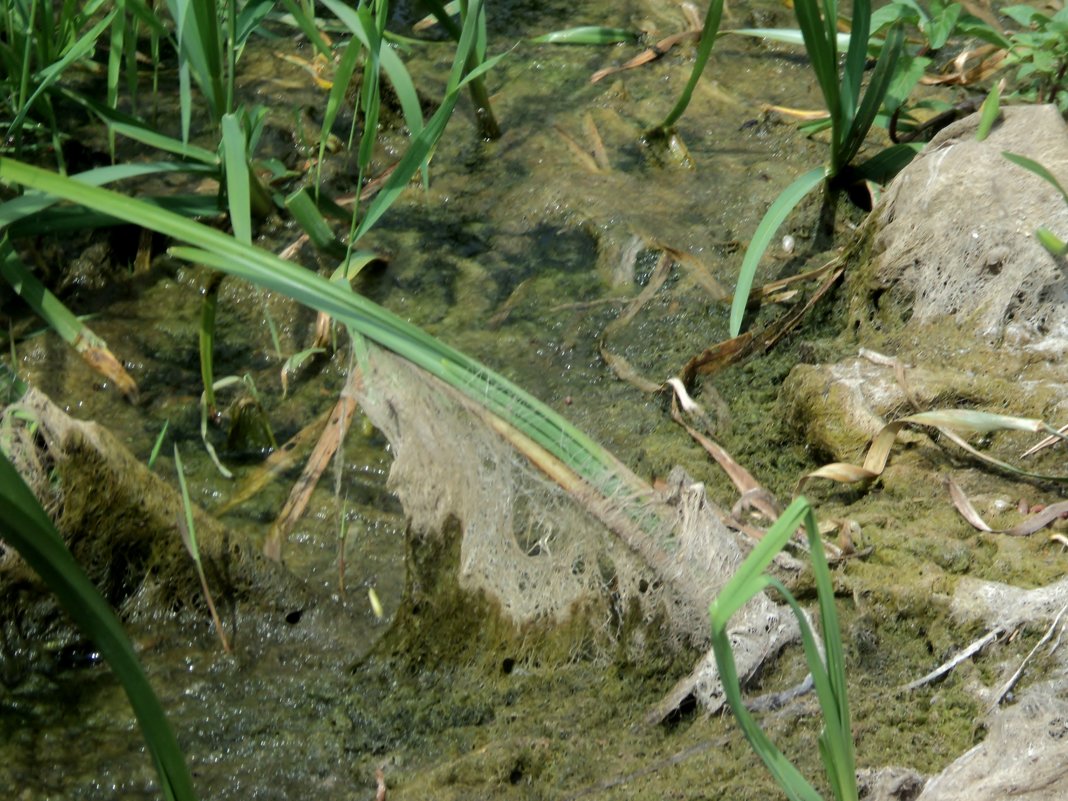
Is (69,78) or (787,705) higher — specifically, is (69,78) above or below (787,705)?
above

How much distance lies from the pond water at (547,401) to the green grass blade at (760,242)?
0.51 feet

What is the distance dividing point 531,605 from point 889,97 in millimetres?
1505

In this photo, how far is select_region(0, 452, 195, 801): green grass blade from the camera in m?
0.91

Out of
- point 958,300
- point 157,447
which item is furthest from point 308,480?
point 958,300

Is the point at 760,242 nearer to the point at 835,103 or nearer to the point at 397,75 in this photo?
the point at 835,103

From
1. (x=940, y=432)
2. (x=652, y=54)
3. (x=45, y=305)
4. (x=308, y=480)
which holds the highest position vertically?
(x=652, y=54)

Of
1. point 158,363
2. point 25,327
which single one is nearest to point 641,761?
point 158,363

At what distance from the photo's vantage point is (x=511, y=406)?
1.46 metres

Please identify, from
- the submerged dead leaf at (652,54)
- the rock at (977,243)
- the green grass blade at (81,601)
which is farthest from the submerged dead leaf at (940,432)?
the submerged dead leaf at (652,54)

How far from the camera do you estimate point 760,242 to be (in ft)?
7.45

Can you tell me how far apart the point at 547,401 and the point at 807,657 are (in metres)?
1.35

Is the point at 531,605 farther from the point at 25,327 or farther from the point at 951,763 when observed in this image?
the point at 25,327

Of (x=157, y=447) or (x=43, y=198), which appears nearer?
(x=157, y=447)

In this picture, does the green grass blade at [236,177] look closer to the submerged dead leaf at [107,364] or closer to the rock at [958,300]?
the submerged dead leaf at [107,364]
